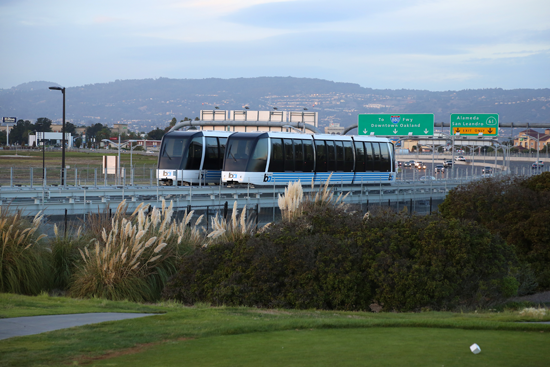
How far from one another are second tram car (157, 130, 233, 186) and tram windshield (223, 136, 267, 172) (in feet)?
6.64

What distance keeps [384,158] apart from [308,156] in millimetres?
8305

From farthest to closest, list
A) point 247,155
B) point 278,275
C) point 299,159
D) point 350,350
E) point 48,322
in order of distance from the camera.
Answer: point 299,159 < point 247,155 < point 278,275 < point 48,322 < point 350,350

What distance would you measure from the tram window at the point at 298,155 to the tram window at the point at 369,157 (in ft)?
21.3

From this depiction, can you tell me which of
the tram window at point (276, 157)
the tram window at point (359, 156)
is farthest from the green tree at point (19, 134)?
the tram window at point (276, 157)

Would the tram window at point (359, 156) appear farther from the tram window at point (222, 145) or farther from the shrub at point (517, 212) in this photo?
the shrub at point (517, 212)

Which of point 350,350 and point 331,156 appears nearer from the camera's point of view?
point 350,350

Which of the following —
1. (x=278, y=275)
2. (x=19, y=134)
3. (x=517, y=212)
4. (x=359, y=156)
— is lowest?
(x=278, y=275)

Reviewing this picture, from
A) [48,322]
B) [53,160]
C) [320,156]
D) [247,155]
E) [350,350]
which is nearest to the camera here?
[350,350]

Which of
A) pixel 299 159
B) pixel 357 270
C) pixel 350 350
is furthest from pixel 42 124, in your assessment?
pixel 350 350

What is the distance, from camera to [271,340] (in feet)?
25.8

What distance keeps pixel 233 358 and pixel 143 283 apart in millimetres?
6570

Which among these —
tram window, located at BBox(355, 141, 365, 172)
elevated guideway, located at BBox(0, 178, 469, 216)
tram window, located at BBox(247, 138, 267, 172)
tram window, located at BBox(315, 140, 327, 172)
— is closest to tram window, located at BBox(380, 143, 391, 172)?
tram window, located at BBox(355, 141, 365, 172)

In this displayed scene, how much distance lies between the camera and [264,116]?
101 m

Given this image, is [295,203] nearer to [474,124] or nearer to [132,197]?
[132,197]
